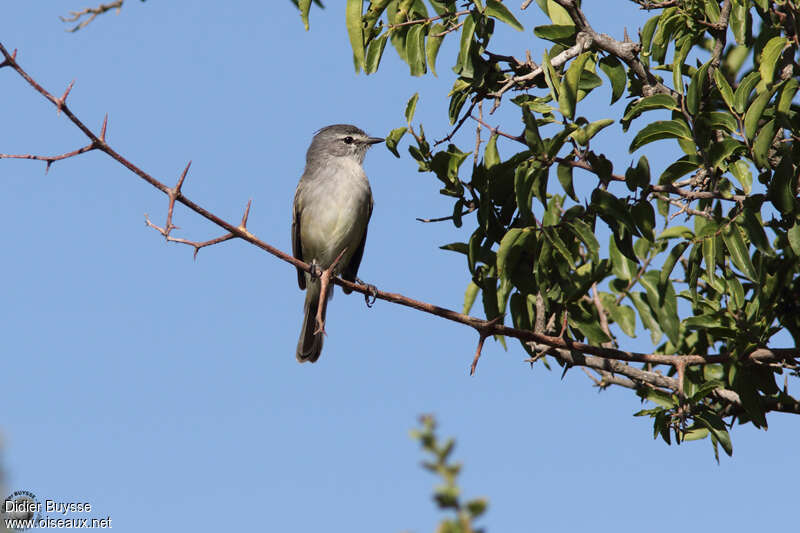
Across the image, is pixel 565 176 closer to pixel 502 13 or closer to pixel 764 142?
pixel 764 142

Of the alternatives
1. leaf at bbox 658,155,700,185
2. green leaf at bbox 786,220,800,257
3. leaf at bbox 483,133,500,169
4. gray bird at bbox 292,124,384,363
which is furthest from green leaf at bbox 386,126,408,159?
gray bird at bbox 292,124,384,363

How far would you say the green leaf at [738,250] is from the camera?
13.1 feet

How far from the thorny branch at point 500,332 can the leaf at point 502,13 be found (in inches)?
15.0

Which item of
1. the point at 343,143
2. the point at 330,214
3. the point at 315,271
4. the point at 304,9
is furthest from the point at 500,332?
the point at 343,143

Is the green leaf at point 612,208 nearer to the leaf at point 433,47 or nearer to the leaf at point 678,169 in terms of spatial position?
the leaf at point 678,169

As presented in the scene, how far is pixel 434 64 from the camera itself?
187 inches

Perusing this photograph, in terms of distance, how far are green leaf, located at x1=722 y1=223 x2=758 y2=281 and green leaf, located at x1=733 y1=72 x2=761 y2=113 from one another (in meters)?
0.56

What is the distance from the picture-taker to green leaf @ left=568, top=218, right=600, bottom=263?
3.91 m

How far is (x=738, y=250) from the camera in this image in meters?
4.00

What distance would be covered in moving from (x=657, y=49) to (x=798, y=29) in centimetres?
69

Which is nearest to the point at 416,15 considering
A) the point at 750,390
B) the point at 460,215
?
the point at 460,215

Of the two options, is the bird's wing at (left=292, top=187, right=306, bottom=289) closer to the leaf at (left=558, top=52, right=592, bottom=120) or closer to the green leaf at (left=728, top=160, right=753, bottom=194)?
the leaf at (left=558, top=52, right=592, bottom=120)

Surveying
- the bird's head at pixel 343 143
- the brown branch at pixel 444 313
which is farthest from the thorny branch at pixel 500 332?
the bird's head at pixel 343 143

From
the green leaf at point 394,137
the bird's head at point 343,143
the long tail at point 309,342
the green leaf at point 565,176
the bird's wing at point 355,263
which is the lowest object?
the green leaf at point 565,176
